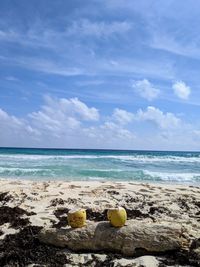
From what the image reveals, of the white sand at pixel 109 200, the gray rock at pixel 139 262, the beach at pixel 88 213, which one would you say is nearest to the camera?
the gray rock at pixel 139 262

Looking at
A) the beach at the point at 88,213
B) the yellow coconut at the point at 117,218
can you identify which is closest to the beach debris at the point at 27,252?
the beach at the point at 88,213

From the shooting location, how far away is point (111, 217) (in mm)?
5957

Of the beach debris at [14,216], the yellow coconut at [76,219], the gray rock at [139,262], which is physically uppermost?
the yellow coconut at [76,219]

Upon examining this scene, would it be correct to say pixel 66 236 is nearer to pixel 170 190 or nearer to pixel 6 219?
pixel 6 219

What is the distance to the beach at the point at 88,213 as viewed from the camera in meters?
5.46

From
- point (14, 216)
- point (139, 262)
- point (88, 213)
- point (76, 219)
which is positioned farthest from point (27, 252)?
point (88, 213)

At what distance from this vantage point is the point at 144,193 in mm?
11383

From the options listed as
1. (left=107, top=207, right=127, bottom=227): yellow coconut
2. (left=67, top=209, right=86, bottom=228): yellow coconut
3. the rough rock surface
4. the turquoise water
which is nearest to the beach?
the rough rock surface

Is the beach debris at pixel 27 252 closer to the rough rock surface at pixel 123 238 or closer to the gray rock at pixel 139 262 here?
the rough rock surface at pixel 123 238

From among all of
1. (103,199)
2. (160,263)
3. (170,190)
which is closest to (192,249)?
(160,263)

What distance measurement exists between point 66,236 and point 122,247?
3.31 feet

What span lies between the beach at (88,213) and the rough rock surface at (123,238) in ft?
0.34

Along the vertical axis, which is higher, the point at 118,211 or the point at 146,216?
the point at 118,211

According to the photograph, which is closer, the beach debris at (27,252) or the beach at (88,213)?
the beach debris at (27,252)
